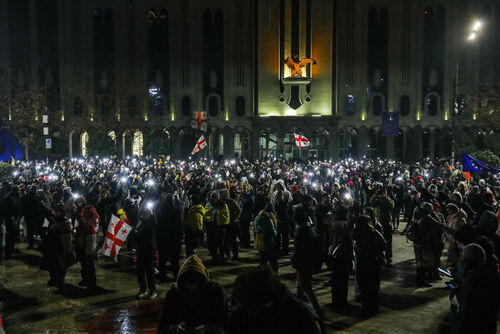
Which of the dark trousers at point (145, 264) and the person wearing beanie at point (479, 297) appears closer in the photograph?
the person wearing beanie at point (479, 297)

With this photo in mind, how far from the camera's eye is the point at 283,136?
41719mm

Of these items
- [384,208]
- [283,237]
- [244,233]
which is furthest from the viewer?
[244,233]

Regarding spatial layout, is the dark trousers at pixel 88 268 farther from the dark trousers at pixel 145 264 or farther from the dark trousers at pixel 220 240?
the dark trousers at pixel 220 240

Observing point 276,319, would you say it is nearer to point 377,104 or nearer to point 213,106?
point 213,106

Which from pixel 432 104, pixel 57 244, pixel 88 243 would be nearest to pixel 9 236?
pixel 57 244

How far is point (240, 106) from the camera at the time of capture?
140 feet

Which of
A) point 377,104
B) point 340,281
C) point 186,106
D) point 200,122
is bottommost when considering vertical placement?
point 340,281

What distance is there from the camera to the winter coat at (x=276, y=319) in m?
2.73

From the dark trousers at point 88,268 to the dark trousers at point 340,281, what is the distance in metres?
4.43

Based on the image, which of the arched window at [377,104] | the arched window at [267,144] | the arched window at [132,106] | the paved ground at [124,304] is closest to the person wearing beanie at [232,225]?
the paved ground at [124,304]

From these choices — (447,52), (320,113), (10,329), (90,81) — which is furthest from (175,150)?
(10,329)

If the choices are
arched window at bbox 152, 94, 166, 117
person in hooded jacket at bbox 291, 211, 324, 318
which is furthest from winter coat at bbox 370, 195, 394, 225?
arched window at bbox 152, 94, 166, 117

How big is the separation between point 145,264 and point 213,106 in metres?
36.3

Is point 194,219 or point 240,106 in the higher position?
point 240,106
